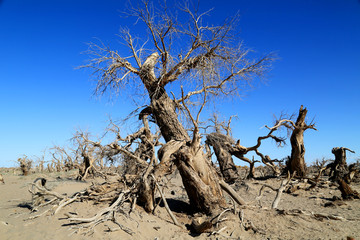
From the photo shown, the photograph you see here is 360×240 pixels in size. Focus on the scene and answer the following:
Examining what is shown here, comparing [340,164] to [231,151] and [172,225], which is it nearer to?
[231,151]

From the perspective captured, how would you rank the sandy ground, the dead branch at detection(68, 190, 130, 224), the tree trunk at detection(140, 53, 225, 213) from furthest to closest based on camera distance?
1. the tree trunk at detection(140, 53, 225, 213)
2. the dead branch at detection(68, 190, 130, 224)
3. the sandy ground

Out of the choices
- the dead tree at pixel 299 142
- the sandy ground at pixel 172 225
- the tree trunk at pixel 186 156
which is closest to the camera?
the sandy ground at pixel 172 225

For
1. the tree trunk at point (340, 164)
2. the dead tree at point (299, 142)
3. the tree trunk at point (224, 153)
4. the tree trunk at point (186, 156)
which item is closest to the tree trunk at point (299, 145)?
the dead tree at point (299, 142)

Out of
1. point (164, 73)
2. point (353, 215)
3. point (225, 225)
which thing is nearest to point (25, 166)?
point (164, 73)

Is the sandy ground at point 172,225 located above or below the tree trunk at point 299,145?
below

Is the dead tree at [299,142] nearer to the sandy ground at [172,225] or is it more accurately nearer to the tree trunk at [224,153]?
the tree trunk at [224,153]

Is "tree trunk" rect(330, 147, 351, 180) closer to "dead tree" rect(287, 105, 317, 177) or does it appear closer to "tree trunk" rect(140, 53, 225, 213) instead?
"dead tree" rect(287, 105, 317, 177)

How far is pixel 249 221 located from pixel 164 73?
3.93 metres

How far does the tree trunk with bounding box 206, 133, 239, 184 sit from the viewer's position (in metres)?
11.8

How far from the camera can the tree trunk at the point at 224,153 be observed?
1178 centimetres

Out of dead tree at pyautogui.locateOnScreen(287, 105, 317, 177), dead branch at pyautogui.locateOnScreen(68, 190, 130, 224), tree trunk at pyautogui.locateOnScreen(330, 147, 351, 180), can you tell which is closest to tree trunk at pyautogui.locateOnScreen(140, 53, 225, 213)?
dead branch at pyautogui.locateOnScreen(68, 190, 130, 224)

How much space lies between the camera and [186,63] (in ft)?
21.4

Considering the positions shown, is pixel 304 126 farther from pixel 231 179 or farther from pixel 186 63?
pixel 186 63

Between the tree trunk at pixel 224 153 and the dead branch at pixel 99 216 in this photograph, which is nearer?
the dead branch at pixel 99 216
